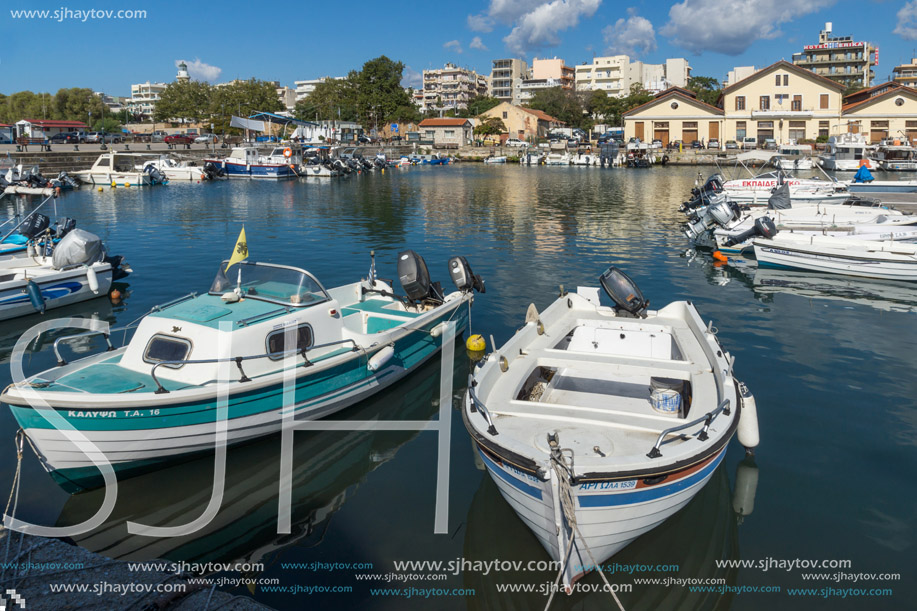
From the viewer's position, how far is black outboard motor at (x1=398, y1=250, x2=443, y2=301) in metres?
12.0

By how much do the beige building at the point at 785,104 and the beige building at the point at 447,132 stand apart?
40.1 m

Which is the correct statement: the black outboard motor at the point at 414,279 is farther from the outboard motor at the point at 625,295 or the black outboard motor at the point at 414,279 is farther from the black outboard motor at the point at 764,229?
the black outboard motor at the point at 764,229

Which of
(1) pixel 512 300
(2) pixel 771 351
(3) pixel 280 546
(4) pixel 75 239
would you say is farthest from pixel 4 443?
(2) pixel 771 351

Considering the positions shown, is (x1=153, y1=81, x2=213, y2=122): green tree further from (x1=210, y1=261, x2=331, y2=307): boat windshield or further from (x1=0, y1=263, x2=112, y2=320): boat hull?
(x1=210, y1=261, x2=331, y2=307): boat windshield

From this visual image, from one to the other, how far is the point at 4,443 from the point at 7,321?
7.13 metres

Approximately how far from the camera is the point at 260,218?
32750 millimetres

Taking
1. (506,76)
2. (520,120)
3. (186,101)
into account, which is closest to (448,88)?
(506,76)

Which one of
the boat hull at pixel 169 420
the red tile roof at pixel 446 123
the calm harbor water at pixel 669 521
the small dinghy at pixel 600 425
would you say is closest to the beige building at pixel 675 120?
the red tile roof at pixel 446 123

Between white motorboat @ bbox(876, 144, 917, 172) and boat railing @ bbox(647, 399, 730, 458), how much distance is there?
65.6 meters

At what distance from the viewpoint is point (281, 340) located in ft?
29.2

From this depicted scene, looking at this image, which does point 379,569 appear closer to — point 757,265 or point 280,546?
point 280,546

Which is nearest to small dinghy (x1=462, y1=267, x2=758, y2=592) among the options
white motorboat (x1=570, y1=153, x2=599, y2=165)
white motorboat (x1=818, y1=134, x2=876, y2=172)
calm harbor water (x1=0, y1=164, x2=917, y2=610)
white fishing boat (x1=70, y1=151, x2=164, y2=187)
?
calm harbor water (x1=0, y1=164, x2=917, y2=610)

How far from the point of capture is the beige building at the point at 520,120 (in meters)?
105

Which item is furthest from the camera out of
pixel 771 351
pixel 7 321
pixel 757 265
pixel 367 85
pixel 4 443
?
pixel 367 85
